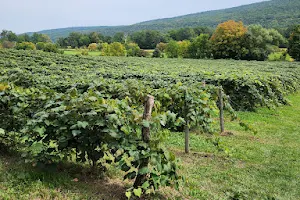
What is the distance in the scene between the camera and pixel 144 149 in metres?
3.43

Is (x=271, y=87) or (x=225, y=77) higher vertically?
(x=225, y=77)

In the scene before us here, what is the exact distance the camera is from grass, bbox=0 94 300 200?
368cm

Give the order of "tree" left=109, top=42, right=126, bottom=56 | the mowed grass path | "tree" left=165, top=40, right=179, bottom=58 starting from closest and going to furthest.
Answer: the mowed grass path → "tree" left=109, top=42, right=126, bottom=56 → "tree" left=165, top=40, right=179, bottom=58

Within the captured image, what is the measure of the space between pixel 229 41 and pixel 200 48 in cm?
1143

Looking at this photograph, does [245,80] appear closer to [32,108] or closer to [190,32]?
[32,108]

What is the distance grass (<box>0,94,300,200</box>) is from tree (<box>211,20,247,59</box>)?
58.1 meters

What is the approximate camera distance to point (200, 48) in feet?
248

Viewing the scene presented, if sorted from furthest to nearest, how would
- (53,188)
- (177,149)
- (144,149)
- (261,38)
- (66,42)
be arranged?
(66,42), (261,38), (177,149), (53,188), (144,149)

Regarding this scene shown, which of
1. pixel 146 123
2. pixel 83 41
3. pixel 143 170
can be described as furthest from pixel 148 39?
pixel 143 170

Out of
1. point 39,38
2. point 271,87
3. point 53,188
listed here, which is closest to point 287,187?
point 53,188

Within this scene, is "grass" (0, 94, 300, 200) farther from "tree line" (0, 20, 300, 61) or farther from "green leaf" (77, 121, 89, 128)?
"tree line" (0, 20, 300, 61)

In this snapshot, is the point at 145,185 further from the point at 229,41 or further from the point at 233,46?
the point at 229,41

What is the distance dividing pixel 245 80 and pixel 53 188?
10111 millimetres

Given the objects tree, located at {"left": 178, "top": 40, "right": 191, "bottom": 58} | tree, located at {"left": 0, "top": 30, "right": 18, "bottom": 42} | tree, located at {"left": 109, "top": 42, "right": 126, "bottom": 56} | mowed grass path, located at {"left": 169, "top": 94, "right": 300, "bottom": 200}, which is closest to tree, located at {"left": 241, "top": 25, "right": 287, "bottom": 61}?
tree, located at {"left": 178, "top": 40, "right": 191, "bottom": 58}
